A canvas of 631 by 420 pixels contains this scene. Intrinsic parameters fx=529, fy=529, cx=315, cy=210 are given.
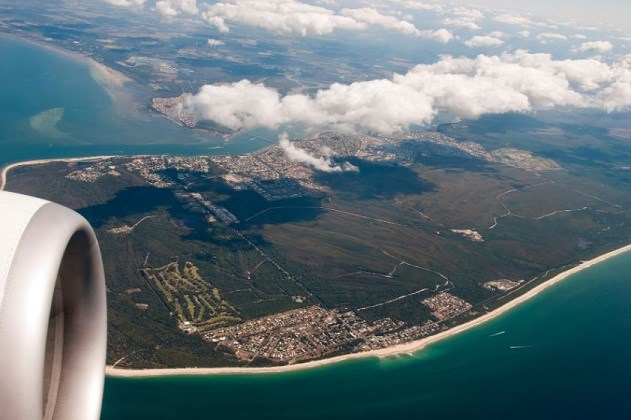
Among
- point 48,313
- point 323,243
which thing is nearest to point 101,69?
point 323,243

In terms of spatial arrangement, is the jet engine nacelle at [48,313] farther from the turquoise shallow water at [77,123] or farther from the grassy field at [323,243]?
the turquoise shallow water at [77,123]

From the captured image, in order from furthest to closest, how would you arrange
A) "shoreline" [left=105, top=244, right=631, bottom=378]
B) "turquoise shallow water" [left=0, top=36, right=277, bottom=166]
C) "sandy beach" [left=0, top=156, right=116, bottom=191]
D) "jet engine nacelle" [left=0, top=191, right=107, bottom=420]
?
"turquoise shallow water" [left=0, top=36, right=277, bottom=166] → "sandy beach" [left=0, top=156, right=116, bottom=191] → "shoreline" [left=105, top=244, right=631, bottom=378] → "jet engine nacelle" [left=0, top=191, right=107, bottom=420]

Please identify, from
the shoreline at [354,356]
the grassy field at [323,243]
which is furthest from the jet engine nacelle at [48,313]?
the grassy field at [323,243]

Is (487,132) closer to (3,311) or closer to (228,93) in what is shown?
(228,93)

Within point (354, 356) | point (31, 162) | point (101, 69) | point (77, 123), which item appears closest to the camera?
point (354, 356)

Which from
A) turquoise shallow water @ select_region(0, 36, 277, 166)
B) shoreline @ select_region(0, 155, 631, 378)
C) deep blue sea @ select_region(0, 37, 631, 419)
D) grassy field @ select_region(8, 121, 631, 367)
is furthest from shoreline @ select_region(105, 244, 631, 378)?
turquoise shallow water @ select_region(0, 36, 277, 166)

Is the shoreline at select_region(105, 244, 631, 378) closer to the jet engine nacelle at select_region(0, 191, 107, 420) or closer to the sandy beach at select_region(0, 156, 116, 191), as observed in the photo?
the jet engine nacelle at select_region(0, 191, 107, 420)

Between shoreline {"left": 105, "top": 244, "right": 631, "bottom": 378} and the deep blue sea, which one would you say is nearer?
the deep blue sea

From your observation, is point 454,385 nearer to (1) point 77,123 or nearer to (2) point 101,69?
(1) point 77,123
